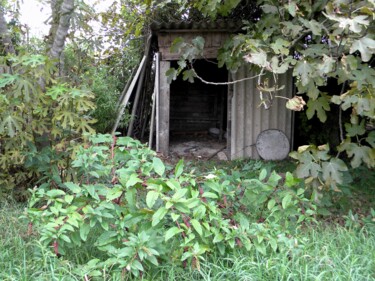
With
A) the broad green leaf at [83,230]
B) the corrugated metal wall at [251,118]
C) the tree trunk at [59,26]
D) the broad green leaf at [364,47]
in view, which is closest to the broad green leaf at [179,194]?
the broad green leaf at [83,230]

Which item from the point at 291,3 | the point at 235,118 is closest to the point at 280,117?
the point at 235,118

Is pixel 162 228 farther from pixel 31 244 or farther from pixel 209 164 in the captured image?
pixel 209 164

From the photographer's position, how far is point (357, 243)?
107 inches

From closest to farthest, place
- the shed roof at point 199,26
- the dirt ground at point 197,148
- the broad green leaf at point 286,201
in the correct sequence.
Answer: the broad green leaf at point 286,201 < the shed roof at point 199,26 < the dirt ground at point 197,148

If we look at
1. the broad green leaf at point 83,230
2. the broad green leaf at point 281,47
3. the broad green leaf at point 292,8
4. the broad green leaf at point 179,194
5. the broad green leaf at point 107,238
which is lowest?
the broad green leaf at point 107,238

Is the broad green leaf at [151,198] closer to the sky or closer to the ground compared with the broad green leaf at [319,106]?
closer to the ground

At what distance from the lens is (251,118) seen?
6.31m

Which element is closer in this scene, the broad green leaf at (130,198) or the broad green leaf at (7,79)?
the broad green leaf at (130,198)

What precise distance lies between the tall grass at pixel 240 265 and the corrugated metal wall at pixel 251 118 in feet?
12.1

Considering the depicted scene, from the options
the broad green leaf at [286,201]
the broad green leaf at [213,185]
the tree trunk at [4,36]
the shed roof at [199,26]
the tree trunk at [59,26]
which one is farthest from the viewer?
the shed roof at [199,26]

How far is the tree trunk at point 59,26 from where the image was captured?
3.48 meters

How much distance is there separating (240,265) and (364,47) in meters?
1.49

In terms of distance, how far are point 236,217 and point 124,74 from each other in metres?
6.27

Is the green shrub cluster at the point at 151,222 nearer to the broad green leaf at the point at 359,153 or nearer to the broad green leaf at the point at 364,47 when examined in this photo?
→ the broad green leaf at the point at 359,153
